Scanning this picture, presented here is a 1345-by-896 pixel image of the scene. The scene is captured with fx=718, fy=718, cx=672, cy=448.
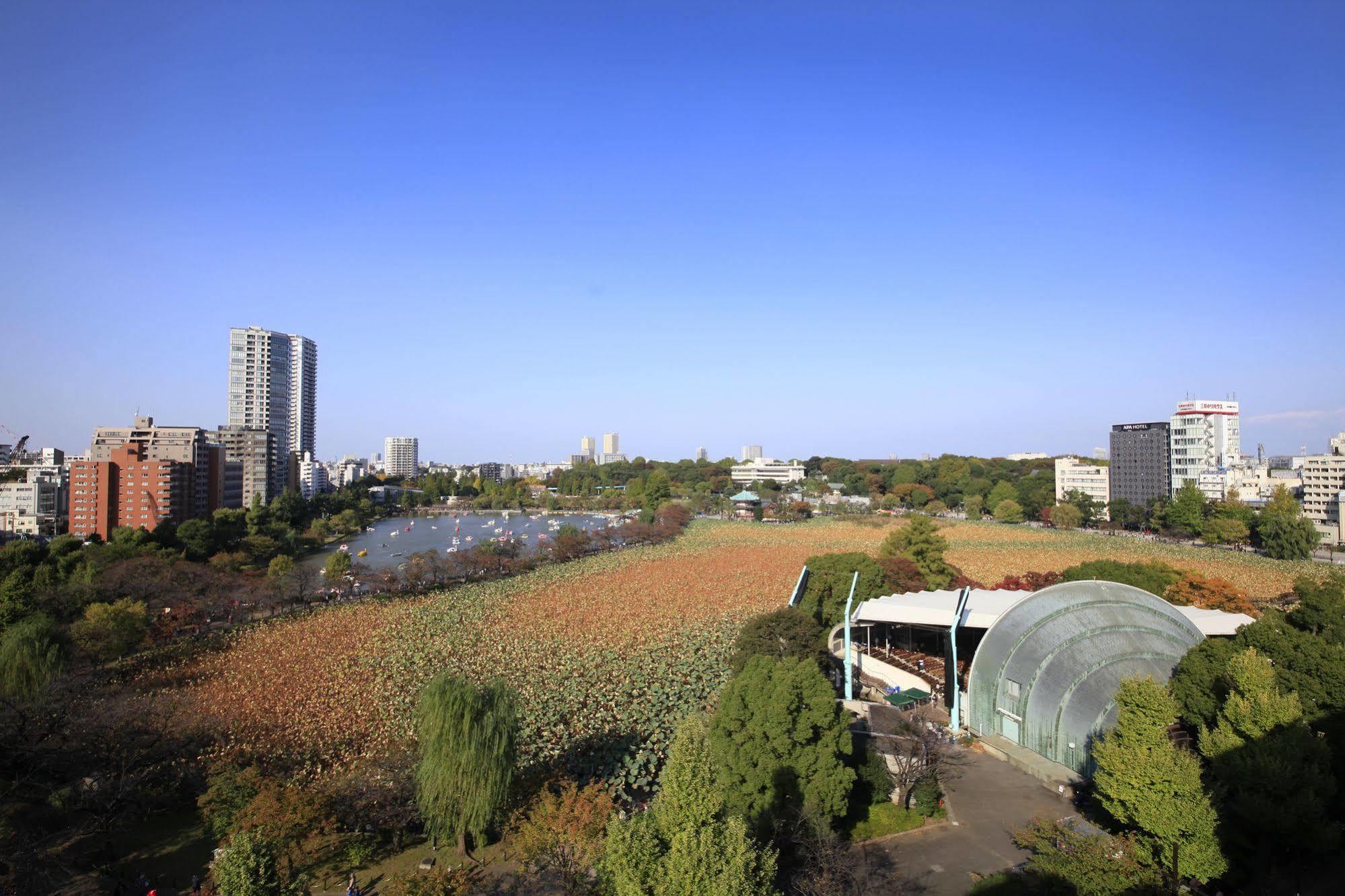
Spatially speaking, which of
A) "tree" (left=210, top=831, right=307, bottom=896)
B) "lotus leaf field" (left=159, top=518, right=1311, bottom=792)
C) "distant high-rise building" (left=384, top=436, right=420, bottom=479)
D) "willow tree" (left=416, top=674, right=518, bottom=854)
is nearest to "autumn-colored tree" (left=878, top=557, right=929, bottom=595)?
"lotus leaf field" (left=159, top=518, right=1311, bottom=792)

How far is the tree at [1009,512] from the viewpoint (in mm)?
57062

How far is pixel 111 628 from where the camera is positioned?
61.4ft

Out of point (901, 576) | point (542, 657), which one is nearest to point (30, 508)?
point (542, 657)

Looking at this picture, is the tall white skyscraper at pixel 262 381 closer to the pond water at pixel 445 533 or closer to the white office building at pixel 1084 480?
the pond water at pixel 445 533

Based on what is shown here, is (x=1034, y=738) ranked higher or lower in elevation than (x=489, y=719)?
lower

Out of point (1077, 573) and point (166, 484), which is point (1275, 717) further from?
point (166, 484)

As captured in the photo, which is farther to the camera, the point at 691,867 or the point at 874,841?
the point at 874,841

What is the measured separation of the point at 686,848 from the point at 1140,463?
67202 millimetres

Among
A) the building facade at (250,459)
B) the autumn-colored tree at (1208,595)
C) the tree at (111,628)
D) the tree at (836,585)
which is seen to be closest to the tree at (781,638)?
the tree at (836,585)

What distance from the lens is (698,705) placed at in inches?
575

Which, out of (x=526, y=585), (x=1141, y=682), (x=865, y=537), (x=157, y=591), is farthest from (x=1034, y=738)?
(x=865, y=537)

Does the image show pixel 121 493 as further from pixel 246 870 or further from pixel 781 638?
pixel 246 870

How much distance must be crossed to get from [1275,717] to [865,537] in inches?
1526

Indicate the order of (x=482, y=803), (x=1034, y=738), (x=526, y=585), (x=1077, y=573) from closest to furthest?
(x=482, y=803)
(x=1034, y=738)
(x=1077, y=573)
(x=526, y=585)
